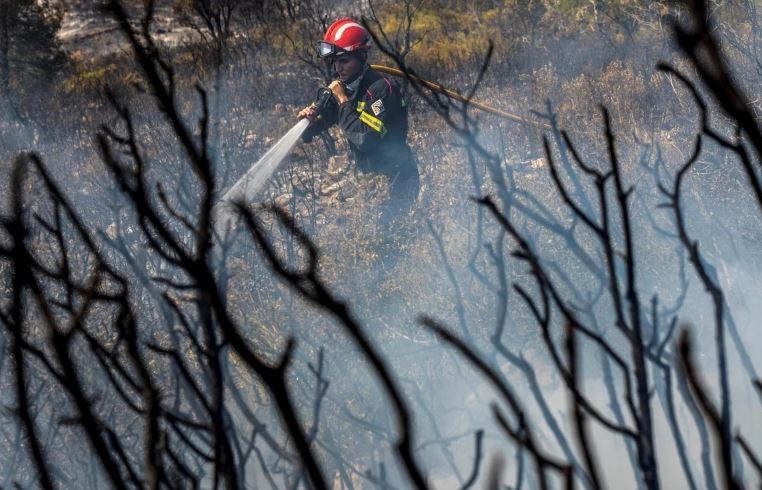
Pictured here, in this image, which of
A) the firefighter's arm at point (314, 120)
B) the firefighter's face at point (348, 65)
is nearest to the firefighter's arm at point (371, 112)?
the firefighter's arm at point (314, 120)

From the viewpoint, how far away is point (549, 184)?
708 centimetres

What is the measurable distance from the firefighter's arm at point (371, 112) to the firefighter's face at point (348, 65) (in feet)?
0.66

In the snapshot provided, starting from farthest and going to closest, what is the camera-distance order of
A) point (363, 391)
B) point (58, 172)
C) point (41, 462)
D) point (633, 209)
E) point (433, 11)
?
point (433, 11) < point (58, 172) < point (633, 209) < point (363, 391) < point (41, 462)

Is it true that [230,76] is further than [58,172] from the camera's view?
Yes

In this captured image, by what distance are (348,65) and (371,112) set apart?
0.42 m

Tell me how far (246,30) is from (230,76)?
2785mm

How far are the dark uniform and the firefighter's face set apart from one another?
0.08 metres

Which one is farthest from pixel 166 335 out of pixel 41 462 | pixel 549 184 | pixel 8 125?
pixel 8 125

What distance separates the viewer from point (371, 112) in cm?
611

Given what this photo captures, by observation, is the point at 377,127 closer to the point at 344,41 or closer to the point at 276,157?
the point at 344,41

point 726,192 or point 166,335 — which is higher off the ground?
point 726,192

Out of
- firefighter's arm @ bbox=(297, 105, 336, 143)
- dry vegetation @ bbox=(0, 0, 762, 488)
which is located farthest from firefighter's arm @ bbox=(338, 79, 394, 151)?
dry vegetation @ bbox=(0, 0, 762, 488)

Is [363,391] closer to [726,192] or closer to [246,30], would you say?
[726,192]

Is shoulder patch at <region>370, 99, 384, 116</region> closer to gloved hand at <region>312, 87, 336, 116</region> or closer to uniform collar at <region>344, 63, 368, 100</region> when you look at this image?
uniform collar at <region>344, 63, 368, 100</region>
